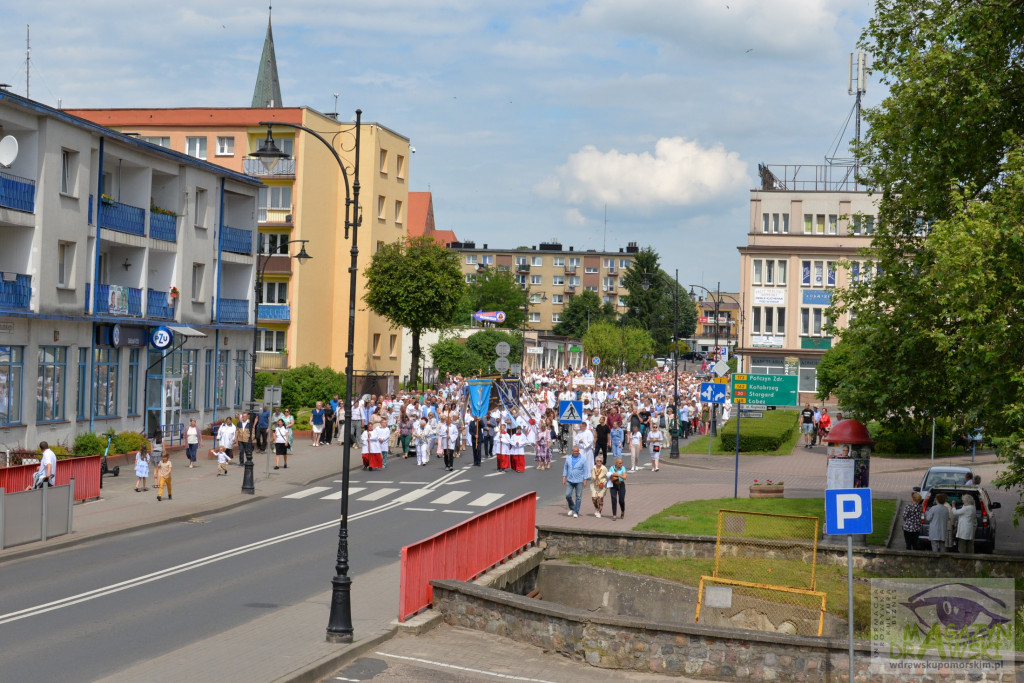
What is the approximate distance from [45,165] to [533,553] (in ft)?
63.7

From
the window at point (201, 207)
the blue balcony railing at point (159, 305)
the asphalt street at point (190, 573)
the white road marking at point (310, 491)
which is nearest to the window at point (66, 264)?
the blue balcony railing at point (159, 305)

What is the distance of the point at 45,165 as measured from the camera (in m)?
30.1

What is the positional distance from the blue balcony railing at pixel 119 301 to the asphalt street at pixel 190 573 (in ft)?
32.7

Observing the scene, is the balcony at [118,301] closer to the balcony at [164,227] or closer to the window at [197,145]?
the balcony at [164,227]

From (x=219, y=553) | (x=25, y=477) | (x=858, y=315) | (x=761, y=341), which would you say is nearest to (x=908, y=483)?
(x=858, y=315)

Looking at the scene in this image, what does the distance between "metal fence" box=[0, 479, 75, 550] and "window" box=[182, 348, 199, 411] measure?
1851 cm

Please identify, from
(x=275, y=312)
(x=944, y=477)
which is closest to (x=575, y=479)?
(x=944, y=477)

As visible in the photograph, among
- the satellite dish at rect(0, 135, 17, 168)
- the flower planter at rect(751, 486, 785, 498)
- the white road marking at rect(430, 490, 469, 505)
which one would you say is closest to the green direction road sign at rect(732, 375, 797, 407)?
the flower planter at rect(751, 486, 785, 498)

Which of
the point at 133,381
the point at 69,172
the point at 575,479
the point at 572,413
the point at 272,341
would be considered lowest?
the point at 575,479

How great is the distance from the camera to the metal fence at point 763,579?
649 inches

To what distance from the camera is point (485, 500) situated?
86.6ft

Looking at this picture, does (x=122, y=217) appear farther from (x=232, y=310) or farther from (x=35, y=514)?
(x=35, y=514)

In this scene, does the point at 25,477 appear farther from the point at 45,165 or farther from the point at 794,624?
the point at 794,624

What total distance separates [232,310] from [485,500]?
20338mm
